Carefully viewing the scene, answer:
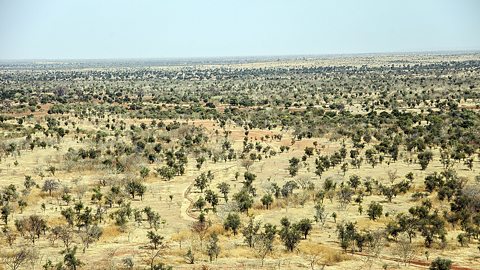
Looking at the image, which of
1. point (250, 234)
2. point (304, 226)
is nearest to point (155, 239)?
point (250, 234)

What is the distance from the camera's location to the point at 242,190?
38188mm

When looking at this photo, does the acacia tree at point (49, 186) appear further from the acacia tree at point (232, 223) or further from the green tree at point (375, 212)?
the green tree at point (375, 212)

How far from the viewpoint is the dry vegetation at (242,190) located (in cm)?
2644

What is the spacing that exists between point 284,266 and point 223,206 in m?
11.6

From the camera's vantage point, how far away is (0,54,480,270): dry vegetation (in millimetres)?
26438

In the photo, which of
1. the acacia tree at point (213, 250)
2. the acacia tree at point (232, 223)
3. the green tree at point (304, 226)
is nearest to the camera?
the acacia tree at point (213, 250)

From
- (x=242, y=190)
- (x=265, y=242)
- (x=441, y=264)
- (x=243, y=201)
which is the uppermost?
(x=441, y=264)

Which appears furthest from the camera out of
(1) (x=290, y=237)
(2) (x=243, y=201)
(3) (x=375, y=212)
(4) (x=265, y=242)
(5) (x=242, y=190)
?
(5) (x=242, y=190)

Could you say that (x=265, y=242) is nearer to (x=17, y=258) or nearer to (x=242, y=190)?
(x=242, y=190)

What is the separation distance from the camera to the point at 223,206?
35.7 m

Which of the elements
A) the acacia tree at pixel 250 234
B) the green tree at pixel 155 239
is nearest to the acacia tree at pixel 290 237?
the acacia tree at pixel 250 234

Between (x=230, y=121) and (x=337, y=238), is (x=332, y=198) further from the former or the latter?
(x=230, y=121)

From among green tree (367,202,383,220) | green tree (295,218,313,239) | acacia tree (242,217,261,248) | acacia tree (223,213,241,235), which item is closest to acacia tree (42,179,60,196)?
Result: acacia tree (223,213,241,235)

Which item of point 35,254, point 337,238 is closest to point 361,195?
point 337,238
